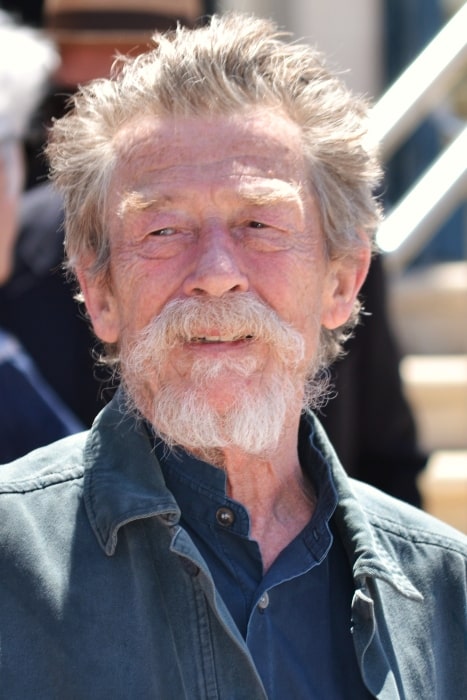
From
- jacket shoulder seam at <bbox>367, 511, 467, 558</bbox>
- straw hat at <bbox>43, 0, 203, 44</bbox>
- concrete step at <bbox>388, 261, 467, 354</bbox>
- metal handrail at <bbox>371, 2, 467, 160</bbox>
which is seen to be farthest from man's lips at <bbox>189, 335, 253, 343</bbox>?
concrete step at <bbox>388, 261, 467, 354</bbox>

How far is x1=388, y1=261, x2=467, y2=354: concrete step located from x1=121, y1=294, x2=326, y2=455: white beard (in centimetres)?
341

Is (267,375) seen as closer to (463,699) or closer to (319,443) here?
(319,443)

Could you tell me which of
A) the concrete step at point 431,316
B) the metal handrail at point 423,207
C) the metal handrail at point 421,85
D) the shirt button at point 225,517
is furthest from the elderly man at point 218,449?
the concrete step at point 431,316

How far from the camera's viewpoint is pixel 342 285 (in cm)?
244

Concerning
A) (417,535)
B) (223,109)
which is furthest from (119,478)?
(223,109)

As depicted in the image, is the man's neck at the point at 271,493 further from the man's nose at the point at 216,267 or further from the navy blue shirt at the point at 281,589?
the man's nose at the point at 216,267

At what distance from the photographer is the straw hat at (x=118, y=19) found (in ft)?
14.3

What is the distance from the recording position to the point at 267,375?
2184 mm

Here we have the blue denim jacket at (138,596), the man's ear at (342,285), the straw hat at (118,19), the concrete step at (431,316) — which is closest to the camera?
the blue denim jacket at (138,596)

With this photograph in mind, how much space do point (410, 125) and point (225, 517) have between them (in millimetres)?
3337

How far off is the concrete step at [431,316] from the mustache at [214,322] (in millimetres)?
3431

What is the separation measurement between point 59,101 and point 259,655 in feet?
8.32

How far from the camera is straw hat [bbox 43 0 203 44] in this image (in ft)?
14.3

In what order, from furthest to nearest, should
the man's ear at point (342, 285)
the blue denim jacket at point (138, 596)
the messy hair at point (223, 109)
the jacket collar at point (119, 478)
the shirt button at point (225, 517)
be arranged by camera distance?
the man's ear at point (342, 285) < the messy hair at point (223, 109) < the shirt button at point (225, 517) < the jacket collar at point (119, 478) < the blue denim jacket at point (138, 596)
